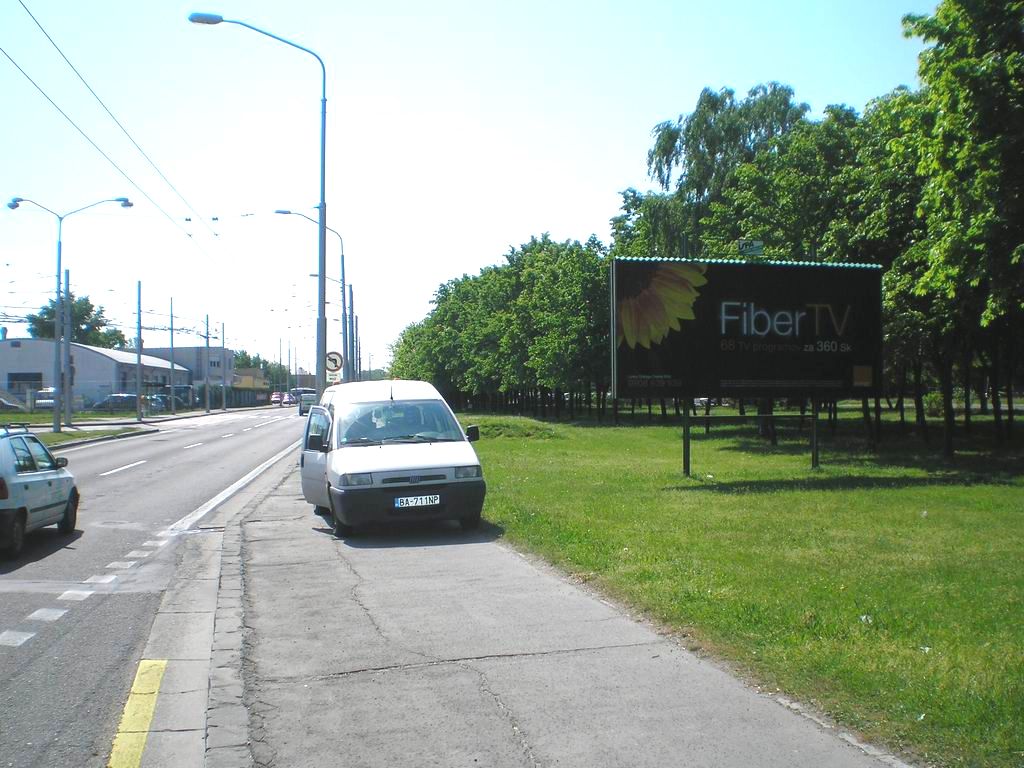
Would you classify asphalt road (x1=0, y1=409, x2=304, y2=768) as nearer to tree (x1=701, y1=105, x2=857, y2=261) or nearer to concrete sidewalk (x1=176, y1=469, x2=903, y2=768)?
concrete sidewalk (x1=176, y1=469, x2=903, y2=768)

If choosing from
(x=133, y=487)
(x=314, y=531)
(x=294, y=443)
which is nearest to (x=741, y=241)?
(x=294, y=443)

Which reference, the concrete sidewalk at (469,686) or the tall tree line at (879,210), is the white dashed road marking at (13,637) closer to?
the concrete sidewalk at (469,686)

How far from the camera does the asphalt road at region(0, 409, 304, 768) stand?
5.15 m

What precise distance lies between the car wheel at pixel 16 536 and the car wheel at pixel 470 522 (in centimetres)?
509

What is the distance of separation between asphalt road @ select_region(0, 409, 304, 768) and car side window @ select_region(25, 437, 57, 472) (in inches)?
38.6

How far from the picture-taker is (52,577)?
9.84m

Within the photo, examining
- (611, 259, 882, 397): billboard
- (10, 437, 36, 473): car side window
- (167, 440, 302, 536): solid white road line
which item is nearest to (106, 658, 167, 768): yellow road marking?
(10, 437, 36, 473): car side window

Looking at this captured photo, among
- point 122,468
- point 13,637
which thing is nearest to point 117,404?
point 122,468

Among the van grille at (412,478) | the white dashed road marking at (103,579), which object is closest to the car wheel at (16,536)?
the white dashed road marking at (103,579)

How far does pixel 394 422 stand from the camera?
1307 cm

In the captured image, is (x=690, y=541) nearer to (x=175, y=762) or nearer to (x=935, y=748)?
(x=935, y=748)

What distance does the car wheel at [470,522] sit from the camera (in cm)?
1214

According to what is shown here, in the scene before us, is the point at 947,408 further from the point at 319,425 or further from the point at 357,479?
the point at 357,479

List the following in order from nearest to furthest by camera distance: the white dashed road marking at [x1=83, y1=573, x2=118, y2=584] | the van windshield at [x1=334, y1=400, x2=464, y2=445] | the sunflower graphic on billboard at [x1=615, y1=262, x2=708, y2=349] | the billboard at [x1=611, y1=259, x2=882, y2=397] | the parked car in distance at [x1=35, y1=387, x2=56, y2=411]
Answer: the white dashed road marking at [x1=83, y1=573, x2=118, y2=584] → the van windshield at [x1=334, y1=400, x2=464, y2=445] → the sunflower graphic on billboard at [x1=615, y1=262, x2=708, y2=349] → the billboard at [x1=611, y1=259, x2=882, y2=397] → the parked car in distance at [x1=35, y1=387, x2=56, y2=411]
